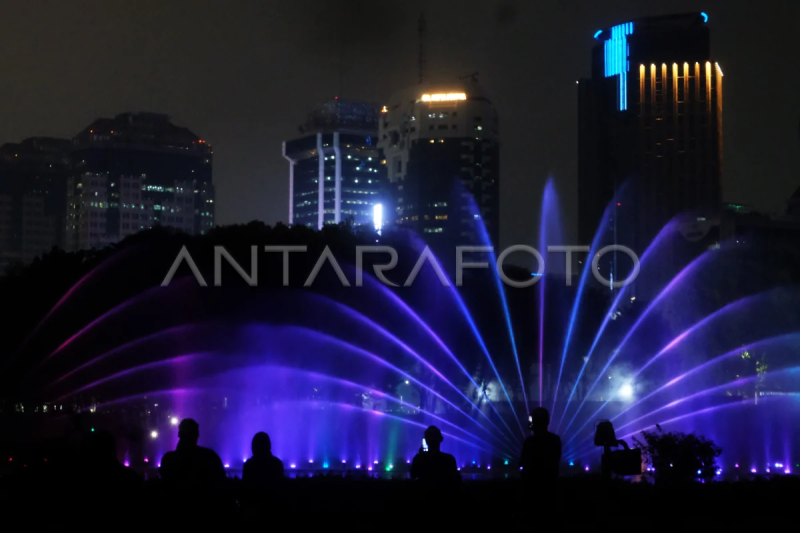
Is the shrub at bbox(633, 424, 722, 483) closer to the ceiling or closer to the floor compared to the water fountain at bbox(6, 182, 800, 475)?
closer to the floor

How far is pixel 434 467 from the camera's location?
11883mm

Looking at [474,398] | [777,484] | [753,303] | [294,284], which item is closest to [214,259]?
[294,284]

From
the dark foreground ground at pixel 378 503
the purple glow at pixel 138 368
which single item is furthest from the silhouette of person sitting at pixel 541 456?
the purple glow at pixel 138 368

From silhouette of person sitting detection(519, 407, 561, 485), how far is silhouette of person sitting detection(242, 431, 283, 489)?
9.41 ft

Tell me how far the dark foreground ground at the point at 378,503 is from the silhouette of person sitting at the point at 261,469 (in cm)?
11

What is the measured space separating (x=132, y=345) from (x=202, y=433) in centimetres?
1011

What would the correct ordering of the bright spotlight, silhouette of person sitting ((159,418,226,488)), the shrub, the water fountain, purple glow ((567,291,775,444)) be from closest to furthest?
silhouette of person sitting ((159,418,226,488)), the shrub, the water fountain, purple glow ((567,291,775,444)), the bright spotlight

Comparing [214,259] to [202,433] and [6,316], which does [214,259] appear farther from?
[202,433]

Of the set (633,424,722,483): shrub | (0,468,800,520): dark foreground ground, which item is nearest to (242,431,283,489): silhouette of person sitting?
(0,468,800,520): dark foreground ground

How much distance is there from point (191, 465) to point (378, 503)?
566 cm

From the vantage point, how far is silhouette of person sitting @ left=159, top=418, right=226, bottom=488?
32.9ft

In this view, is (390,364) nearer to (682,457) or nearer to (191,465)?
(682,457)

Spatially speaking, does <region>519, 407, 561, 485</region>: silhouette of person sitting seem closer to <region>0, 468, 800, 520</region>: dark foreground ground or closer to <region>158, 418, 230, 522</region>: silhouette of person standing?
<region>0, 468, 800, 520</region>: dark foreground ground

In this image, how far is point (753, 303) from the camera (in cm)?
6359
